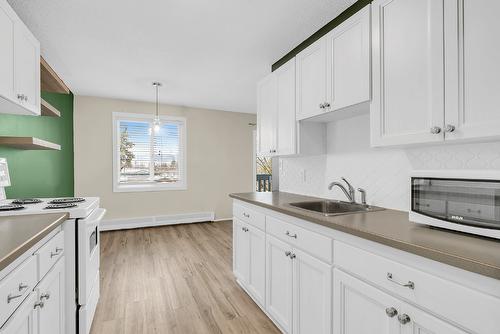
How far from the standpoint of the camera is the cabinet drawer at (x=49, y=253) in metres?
1.25

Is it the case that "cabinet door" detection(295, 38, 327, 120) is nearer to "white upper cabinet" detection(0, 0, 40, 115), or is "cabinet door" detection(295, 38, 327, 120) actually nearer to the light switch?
"white upper cabinet" detection(0, 0, 40, 115)

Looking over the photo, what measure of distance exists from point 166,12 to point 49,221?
5.70 ft

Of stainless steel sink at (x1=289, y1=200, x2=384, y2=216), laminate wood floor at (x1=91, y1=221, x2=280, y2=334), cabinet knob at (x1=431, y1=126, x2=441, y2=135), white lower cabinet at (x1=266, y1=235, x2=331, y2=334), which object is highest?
cabinet knob at (x1=431, y1=126, x2=441, y2=135)

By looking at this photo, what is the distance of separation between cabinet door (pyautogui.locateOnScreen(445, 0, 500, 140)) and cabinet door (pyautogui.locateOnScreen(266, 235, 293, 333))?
1201mm

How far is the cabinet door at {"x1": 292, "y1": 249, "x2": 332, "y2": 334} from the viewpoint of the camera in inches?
56.1

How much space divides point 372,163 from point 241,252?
146 centimetres

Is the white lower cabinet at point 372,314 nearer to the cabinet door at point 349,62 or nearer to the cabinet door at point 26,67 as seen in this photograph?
the cabinet door at point 349,62

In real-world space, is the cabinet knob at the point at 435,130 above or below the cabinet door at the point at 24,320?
above

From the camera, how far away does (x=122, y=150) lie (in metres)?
4.88

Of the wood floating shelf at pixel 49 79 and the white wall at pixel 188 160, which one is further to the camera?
the white wall at pixel 188 160

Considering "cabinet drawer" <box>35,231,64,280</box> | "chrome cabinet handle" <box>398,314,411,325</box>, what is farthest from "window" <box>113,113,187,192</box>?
"chrome cabinet handle" <box>398,314,411,325</box>

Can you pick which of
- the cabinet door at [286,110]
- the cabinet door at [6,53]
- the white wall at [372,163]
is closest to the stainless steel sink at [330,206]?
the white wall at [372,163]

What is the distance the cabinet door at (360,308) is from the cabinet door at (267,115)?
158 cm

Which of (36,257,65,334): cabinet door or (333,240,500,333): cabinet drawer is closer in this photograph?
(333,240,500,333): cabinet drawer
